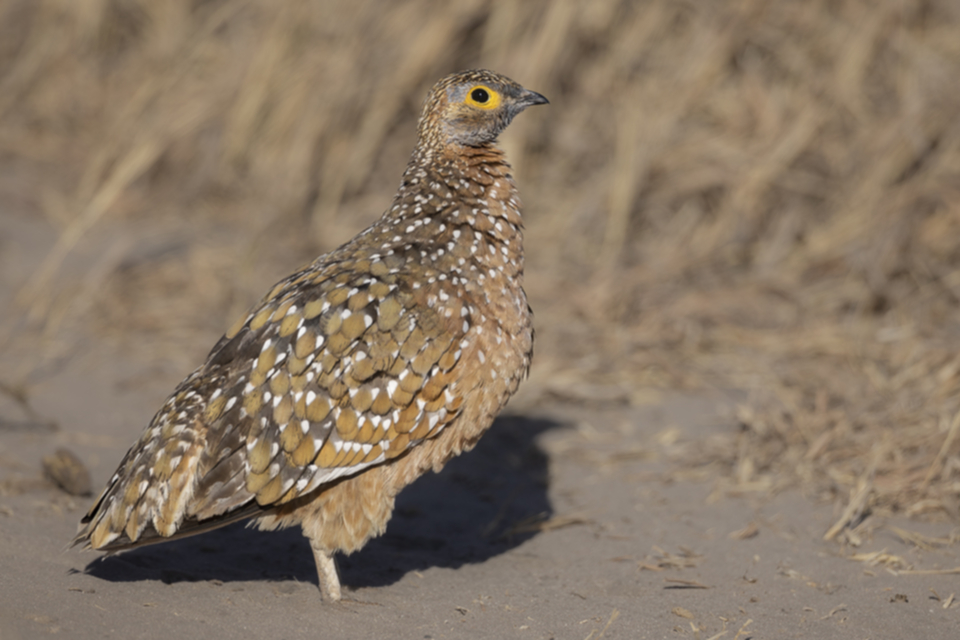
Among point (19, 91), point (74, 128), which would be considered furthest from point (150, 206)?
point (19, 91)

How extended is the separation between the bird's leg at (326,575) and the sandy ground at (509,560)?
0.07m

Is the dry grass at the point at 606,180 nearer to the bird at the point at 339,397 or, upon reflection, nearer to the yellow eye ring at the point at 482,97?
the yellow eye ring at the point at 482,97

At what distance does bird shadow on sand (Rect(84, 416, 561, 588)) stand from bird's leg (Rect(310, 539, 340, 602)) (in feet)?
1.05

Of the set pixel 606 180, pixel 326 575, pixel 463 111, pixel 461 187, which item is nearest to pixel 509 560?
pixel 326 575

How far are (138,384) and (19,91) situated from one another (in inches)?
254

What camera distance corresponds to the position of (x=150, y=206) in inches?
352

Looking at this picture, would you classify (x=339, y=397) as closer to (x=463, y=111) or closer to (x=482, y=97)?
(x=463, y=111)

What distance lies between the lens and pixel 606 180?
8.30 meters

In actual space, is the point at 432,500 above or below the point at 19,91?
below

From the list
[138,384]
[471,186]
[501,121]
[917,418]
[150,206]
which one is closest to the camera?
[471,186]

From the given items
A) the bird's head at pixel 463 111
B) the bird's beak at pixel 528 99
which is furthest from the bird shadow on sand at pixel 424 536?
the bird's beak at pixel 528 99

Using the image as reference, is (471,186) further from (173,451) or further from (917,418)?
(917,418)

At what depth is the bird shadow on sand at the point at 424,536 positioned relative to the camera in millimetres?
3977

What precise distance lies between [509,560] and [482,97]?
222 cm
